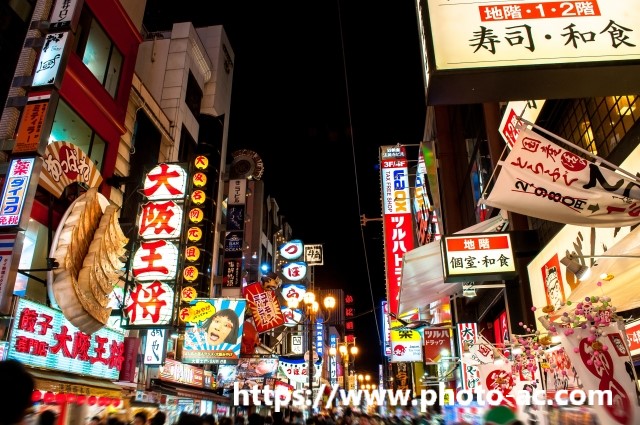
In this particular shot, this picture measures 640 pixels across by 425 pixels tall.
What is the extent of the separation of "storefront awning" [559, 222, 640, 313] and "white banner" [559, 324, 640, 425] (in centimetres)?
54

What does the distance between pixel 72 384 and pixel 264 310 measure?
489 inches

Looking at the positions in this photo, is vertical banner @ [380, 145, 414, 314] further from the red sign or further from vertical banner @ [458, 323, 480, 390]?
the red sign

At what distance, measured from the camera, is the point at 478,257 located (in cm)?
1149

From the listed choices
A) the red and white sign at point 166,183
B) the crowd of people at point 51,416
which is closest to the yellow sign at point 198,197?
the red and white sign at point 166,183

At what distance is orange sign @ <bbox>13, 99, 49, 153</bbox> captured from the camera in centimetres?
1077

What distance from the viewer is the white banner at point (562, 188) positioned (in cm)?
607

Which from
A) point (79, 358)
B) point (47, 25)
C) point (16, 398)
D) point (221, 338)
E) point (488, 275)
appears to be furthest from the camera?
point (221, 338)

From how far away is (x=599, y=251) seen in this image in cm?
841

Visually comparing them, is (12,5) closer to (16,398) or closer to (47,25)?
(47,25)

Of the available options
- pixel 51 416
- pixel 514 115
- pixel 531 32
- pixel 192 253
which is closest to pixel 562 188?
pixel 531 32

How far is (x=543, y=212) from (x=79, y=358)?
12.7m

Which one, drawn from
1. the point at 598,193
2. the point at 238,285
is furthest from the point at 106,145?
the point at 238,285

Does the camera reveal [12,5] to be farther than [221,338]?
No

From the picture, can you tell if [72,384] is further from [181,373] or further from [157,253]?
[181,373]
